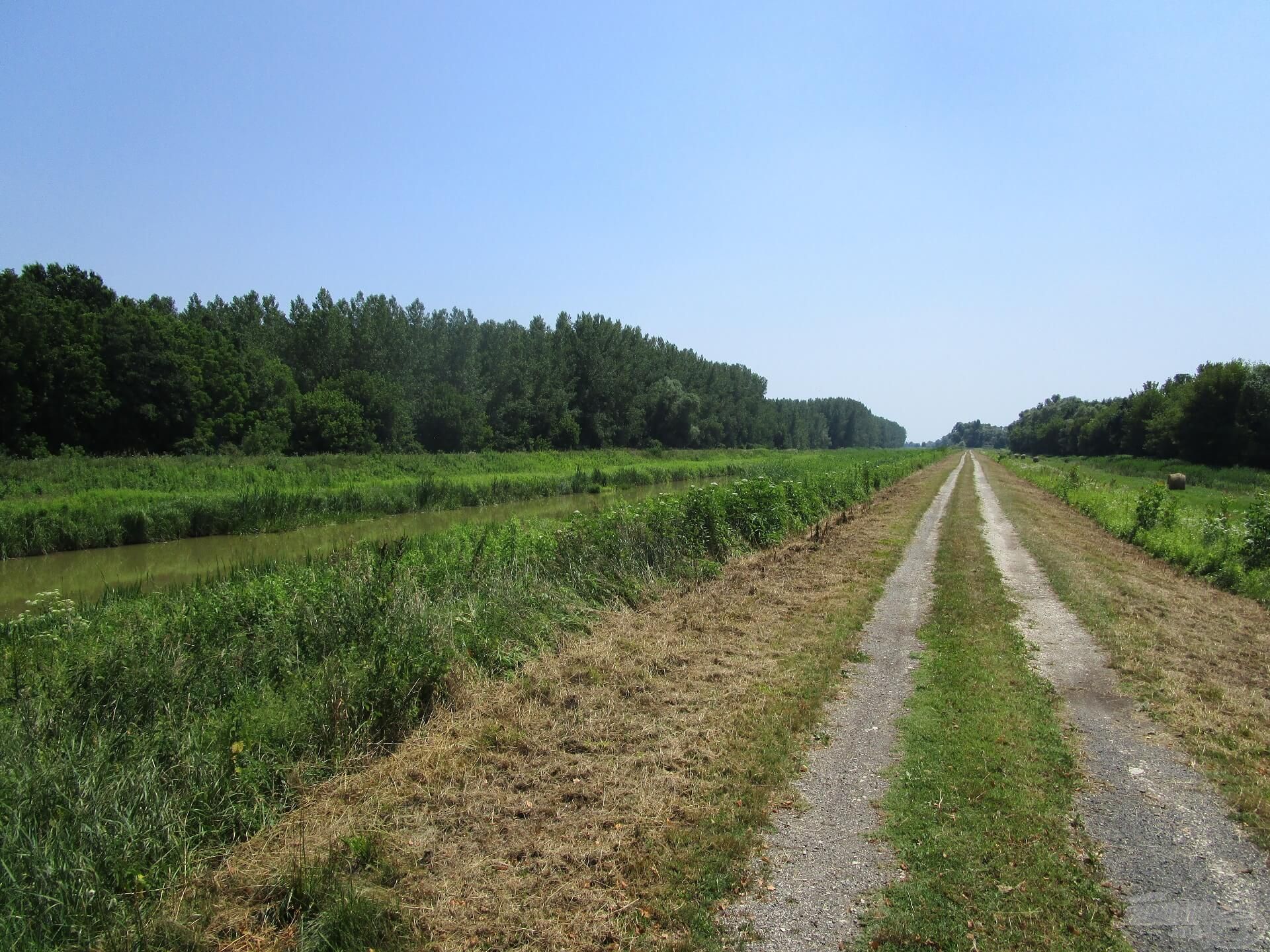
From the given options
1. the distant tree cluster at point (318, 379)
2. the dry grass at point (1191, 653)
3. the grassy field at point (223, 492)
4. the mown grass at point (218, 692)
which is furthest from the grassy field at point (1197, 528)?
the distant tree cluster at point (318, 379)

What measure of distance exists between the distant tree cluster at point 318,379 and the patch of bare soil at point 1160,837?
143 ft

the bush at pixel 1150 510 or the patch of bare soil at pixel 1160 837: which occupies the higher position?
the bush at pixel 1150 510

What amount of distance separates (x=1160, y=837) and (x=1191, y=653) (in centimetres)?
495

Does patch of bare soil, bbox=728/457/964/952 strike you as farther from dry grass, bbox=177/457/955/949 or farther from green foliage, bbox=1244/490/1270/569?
green foliage, bbox=1244/490/1270/569

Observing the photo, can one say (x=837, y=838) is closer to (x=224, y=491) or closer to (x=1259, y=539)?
(x=1259, y=539)

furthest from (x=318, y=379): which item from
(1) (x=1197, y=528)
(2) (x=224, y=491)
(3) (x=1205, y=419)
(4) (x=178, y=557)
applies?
(3) (x=1205, y=419)

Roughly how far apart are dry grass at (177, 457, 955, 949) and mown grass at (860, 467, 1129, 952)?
0.90m

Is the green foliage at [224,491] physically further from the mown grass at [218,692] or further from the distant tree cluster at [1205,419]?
the distant tree cluster at [1205,419]

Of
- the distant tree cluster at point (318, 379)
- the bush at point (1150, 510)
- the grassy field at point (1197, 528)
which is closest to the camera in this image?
the grassy field at point (1197, 528)

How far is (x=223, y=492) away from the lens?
26047 millimetres

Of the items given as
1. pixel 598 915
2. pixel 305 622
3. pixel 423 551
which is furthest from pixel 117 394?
pixel 598 915

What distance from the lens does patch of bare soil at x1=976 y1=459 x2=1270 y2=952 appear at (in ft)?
10.9

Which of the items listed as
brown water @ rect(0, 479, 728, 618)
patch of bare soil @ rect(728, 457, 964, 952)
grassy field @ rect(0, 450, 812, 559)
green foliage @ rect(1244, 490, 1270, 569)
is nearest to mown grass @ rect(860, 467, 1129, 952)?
patch of bare soil @ rect(728, 457, 964, 952)

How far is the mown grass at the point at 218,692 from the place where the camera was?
373 centimetres
